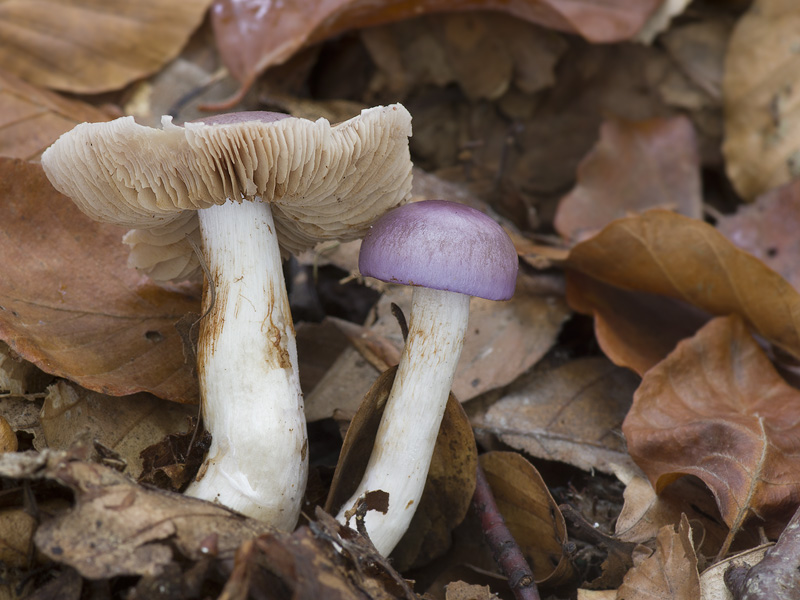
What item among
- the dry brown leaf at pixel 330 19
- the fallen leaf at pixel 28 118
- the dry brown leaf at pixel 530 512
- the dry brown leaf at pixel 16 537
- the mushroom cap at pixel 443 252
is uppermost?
the dry brown leaf at pixel 330 19

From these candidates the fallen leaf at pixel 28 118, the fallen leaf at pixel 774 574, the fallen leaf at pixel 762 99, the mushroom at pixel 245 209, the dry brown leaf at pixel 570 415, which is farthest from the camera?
the fallen leaf at pixel 762 99

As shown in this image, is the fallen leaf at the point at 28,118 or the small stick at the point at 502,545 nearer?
the small stick at the point at 502,545

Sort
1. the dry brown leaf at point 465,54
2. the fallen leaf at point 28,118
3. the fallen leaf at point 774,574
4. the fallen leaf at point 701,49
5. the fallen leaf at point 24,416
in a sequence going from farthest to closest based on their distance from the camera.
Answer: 1. the fallen leaf at point 701,49
2. the dry brown leaf at point 465,54
3. the fallen leaf at point 28,118
4. the fallen leaf at point 24,416
5. the fallen leaf at point 774,574

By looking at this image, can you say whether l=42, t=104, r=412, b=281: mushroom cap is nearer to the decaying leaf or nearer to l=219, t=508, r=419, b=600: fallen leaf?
the decaying leaf

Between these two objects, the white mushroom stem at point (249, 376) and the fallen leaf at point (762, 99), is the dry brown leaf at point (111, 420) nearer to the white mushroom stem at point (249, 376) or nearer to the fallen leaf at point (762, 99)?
the white mushroom stem at point (249, 376)

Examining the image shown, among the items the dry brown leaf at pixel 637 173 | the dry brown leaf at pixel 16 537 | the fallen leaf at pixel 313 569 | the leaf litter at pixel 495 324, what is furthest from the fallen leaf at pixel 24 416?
the dry brown leaf at pixel 637 173

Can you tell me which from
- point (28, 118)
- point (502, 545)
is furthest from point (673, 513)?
point (28, 118)
